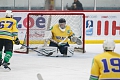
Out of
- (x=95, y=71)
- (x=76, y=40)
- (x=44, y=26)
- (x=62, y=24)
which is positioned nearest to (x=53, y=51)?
(x=62, y=24)

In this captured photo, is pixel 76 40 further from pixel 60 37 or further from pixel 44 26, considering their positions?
pixel 44 26

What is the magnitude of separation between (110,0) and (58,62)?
243 inches

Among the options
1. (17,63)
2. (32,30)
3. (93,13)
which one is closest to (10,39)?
(17,63)

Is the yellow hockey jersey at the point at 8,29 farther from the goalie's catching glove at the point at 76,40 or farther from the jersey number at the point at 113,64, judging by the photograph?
the jersey number at the point at 113,64

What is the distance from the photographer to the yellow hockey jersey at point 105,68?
13.9 ft

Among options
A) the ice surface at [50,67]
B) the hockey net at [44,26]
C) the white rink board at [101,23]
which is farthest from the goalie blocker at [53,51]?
the white rink board at [101,23]

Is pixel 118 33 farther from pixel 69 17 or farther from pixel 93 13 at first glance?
pixel 69 17

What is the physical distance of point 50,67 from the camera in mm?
8828

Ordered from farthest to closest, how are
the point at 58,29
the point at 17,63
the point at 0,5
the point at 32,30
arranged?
the point at 0,5 → the point at 32,30 → the point at 58,29 → the point at 17,63

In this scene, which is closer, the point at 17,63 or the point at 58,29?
the point at 17,63

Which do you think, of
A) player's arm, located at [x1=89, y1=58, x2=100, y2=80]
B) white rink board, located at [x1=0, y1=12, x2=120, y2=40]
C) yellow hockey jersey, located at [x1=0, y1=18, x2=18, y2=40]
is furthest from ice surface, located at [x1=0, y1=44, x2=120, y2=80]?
player's arm, located at [x1=89, y1=58, x2=100, y2=80]

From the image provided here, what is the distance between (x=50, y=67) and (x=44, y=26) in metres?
3.19

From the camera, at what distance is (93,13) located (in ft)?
44.0

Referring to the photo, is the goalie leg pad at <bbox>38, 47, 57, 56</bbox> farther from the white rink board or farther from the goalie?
the white rink board
